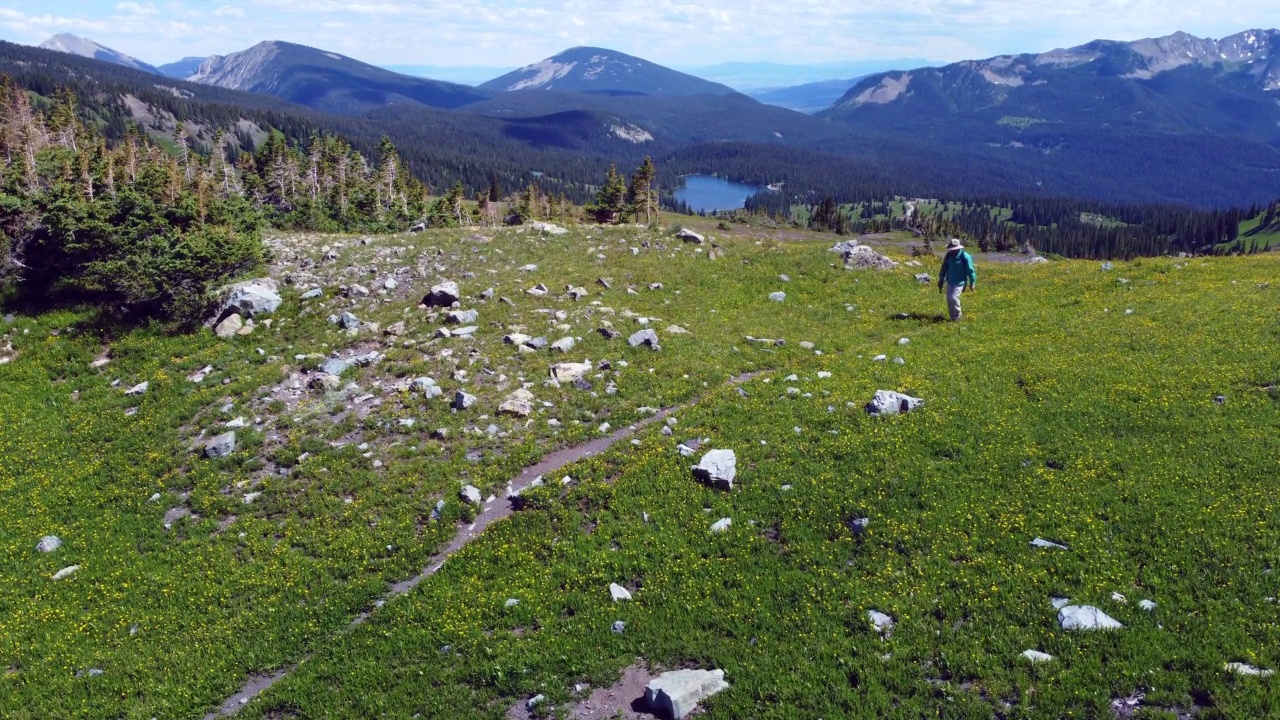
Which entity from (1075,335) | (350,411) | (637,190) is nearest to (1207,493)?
(1075,335)

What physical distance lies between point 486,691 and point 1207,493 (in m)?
13.7

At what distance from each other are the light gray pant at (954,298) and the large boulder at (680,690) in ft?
66.8

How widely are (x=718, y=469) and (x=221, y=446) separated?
1357 centimetres

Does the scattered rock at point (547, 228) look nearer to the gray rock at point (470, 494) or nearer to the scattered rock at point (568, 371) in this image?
the scattered rock at point (568, 371)

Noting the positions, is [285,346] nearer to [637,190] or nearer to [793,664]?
[793,664]

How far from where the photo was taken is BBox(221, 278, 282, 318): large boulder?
25828 millimetres

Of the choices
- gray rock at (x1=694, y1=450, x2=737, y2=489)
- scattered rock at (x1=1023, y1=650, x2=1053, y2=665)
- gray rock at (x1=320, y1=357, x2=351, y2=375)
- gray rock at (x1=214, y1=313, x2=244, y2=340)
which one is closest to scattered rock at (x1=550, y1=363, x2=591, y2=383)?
gray rock at (x1=694, y1=450, x2=737, y2=489)

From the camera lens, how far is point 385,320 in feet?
83.5

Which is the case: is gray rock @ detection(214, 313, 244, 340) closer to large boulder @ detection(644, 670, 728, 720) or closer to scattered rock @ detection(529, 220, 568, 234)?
scattered rock @ detection(529, 220, 568, 234)

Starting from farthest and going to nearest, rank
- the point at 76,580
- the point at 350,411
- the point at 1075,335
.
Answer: the point at 1075,335
the point at 350,411
the point at 76,580

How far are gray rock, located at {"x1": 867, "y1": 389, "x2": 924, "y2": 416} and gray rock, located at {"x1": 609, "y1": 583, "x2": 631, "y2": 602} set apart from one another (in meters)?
8.46

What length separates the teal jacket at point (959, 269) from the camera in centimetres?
2445

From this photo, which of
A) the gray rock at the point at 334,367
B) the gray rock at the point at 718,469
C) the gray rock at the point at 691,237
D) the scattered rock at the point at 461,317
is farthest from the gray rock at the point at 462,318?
the gray rock at the point at 691,237

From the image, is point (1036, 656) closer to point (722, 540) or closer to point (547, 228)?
point (722, 540)
